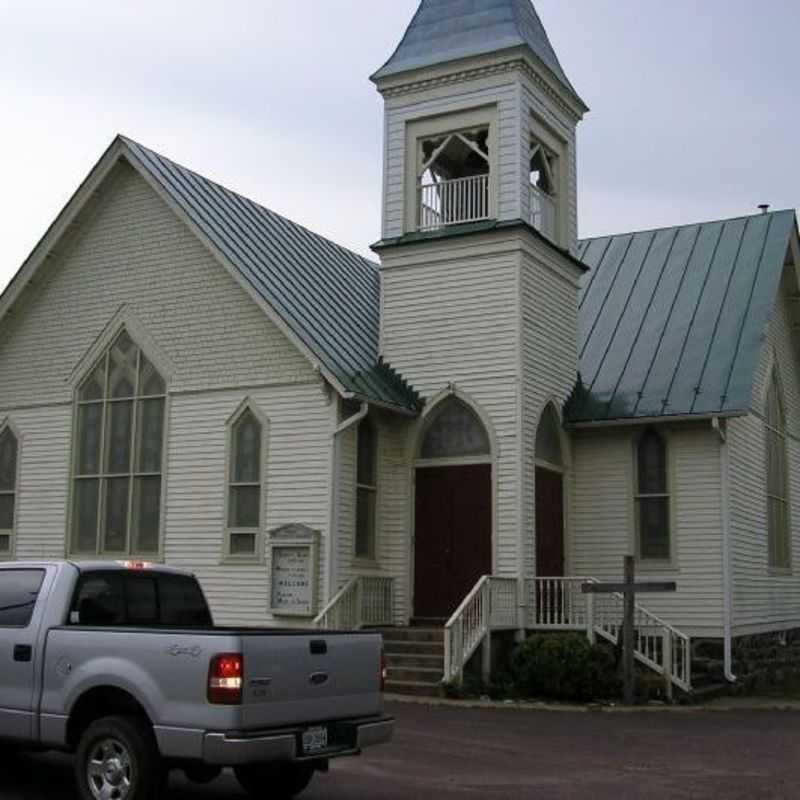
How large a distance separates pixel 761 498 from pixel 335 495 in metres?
8.36

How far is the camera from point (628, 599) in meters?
17.0

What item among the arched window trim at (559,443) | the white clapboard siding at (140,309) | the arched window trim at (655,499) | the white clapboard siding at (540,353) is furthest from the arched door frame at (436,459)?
the arched window trim at (655,499)

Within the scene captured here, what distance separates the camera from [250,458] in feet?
65.4

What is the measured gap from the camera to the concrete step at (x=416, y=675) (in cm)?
1697

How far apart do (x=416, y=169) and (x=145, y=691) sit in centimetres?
1462

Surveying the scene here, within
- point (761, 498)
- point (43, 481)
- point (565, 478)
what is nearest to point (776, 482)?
point (761, 498)

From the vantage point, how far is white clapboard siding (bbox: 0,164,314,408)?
20.1 meters

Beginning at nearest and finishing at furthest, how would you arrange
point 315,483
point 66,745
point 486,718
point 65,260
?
point 66,745 → point 486,718 → point 315,483 → point 65,260

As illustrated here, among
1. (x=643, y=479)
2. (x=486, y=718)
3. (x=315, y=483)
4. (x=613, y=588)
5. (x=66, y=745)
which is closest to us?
(x=66, y=745)

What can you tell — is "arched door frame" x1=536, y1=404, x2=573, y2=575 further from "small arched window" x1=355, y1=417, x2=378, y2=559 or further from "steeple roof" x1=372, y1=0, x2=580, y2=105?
"steeple roof" x1=372, y1=0, x2=580, y2=105

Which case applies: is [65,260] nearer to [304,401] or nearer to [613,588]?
[304,401]

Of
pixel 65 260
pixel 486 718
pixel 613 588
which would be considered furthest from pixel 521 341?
pixel 65 260

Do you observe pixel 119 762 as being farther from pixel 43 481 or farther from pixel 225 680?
pixel 43 481

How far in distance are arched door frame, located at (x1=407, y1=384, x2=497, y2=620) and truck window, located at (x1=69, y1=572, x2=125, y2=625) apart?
1018cm
